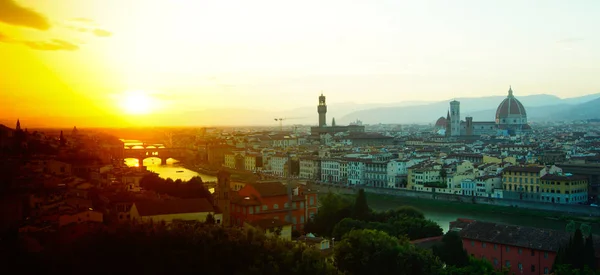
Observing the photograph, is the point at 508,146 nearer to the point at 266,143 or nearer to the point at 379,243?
the point at 266,143

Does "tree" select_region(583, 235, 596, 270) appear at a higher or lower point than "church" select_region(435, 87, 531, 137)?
lower

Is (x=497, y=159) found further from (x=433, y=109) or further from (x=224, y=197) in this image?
(x=433, y=109)

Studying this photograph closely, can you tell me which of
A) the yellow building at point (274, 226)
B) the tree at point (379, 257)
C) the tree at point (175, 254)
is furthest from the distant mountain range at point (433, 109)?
the tree at point (175, 254)

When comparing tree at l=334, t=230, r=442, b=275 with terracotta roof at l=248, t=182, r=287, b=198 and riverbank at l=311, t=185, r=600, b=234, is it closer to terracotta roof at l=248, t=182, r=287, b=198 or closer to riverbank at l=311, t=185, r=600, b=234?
terracotta roof at l=248, t=182, r=287, b=198

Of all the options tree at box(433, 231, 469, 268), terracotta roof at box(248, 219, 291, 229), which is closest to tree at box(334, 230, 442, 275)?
tree at box(433, 231, 469, 268)

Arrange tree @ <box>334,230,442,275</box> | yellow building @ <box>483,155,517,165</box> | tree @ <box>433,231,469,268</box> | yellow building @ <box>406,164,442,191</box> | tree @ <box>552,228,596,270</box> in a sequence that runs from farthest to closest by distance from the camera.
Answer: yellow building @ <box>483,155,517,165</box> < yellow building @ <box>406,164,442,191</box> < tree @ <box>433,231,469,268</box> < tree @ <box>552,228,596,270</box> < tree @ <box>334,230,442,275</box>

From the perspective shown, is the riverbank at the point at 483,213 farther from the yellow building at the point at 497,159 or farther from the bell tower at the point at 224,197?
the yellow building at the point at 497,159

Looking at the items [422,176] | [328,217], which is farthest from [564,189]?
[328,217]

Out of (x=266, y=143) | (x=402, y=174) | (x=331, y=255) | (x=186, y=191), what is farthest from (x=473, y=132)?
(x=331, y=255)
